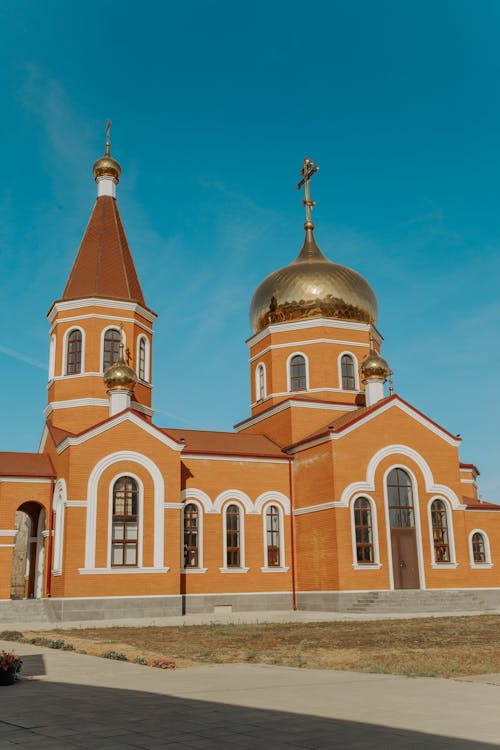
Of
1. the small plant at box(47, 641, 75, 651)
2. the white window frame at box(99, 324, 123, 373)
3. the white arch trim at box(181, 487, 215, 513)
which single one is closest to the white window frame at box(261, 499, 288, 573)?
the white arch trim at box(181, 487, 215, 513)

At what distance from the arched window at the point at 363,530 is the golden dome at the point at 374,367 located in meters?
4.60

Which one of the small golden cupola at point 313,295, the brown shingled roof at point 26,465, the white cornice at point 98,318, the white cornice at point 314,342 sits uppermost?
the small golden cupola at point 313,295

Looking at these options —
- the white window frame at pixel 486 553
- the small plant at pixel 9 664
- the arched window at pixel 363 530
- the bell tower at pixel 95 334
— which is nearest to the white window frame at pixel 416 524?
the arched window at pixel 363 530

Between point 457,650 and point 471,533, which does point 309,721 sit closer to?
point 457,650

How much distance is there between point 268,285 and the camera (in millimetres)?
28297

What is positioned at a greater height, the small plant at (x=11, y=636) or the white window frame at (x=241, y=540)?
the white window frame at (x=241, y=540)

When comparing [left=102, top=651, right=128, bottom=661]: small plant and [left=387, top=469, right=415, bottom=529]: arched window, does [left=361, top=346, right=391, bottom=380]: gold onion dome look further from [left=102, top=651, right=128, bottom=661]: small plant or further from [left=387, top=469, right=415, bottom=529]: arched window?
[left=102, top=651, right=128, bottom=661]: small plant

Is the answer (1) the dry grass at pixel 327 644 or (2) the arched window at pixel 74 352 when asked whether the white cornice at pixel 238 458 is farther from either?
(1) the dry grass at pixel 327 644

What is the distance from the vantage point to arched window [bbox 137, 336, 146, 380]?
24906mm

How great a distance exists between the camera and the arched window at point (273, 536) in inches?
934

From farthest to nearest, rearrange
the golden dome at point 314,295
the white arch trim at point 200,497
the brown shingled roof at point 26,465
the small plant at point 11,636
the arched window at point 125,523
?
the golden dome at point 314,295 → the white arch trim at point 200,497 → the brown shingled roof at point 26,465 → the arched window at point 125,523 → the small plant at point 11,636

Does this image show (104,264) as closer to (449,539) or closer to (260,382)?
(260,382)

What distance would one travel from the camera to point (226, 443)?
25172 mm

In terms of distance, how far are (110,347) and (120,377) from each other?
8.27 feet
